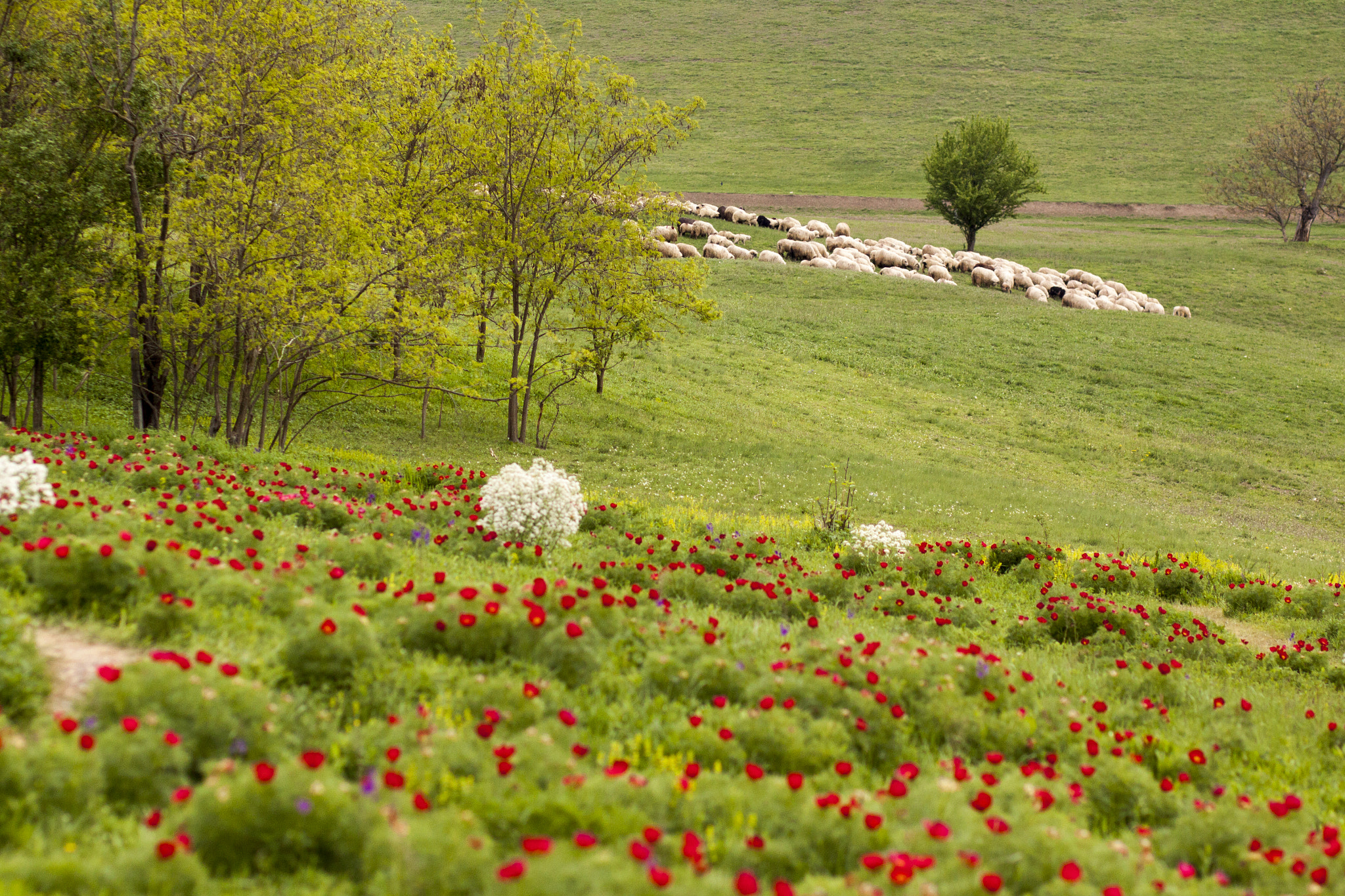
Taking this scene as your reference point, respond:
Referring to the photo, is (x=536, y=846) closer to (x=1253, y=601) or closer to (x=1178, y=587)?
(x=1178, y=587)

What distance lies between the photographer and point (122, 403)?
67.3 feet

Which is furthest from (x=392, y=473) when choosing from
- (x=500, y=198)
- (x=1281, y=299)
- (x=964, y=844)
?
(x=1281, y=299)

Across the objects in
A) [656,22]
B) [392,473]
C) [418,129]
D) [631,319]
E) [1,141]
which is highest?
[656,22]

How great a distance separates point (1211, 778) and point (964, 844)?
351cm

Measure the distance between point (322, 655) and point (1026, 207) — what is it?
94248 mm

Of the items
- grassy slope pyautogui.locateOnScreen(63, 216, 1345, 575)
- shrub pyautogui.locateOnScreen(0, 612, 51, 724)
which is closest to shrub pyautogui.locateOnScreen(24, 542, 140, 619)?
shrub pyautogui.locateOnScreen(0, 612, 51, 724)

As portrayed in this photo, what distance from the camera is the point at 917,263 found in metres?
58.8

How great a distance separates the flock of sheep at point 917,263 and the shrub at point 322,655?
4360 centimetres

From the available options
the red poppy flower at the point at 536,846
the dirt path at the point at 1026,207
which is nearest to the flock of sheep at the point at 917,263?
the dirt path at the point at 1026,207

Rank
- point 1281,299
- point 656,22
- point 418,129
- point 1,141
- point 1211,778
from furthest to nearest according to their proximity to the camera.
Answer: point 656,22
point 1281,299
point 418,129
point 1,141
point 1211,778

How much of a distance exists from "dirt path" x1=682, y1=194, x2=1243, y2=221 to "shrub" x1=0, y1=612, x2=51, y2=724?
256 ft

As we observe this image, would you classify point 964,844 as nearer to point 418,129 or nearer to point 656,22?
point 418,129

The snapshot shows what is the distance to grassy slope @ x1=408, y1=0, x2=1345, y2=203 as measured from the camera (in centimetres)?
9531

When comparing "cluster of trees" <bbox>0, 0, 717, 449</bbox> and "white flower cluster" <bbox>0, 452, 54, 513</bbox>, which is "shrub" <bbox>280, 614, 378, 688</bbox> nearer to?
"white flower cluster" <bbox>0, 452, 54, 513</bbox>
